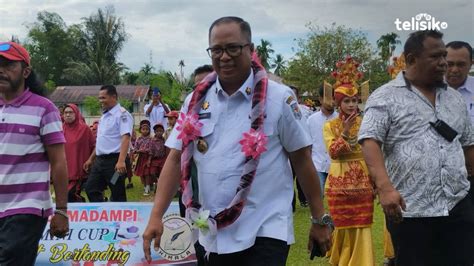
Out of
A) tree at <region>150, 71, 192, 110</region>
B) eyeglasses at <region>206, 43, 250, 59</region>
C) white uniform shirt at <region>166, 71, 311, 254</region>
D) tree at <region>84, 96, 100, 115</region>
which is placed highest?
eyeglasses at <region>206, 43, 250, 59</region>

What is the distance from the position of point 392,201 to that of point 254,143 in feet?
3.18

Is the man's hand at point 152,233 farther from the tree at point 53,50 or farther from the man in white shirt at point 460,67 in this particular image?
the tree at point 53,50

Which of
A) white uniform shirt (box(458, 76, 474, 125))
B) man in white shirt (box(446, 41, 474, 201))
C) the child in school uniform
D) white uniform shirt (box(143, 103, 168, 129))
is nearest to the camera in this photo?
man in white shirt (box(446, 41, 474, 201))

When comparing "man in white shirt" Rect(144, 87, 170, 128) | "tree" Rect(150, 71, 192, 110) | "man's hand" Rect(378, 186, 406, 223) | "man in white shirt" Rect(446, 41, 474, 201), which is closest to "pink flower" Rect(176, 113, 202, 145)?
"man's hand" Rect(378, 186, 406, 223)

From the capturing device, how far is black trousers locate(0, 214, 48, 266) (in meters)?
3.82

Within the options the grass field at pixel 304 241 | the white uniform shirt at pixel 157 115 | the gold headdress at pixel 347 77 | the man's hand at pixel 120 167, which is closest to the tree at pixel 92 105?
the white uniform shirt at pixel 157 115

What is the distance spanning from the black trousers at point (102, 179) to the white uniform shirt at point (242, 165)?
17.2 ft

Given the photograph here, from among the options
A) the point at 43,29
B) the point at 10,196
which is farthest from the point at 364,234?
the point at 43,29

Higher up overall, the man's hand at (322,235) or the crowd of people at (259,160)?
the crowd of people at (259,160)

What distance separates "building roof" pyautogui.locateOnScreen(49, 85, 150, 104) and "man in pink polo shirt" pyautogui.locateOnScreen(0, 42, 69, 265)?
5402 centimetres

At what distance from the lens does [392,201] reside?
343 centimetres

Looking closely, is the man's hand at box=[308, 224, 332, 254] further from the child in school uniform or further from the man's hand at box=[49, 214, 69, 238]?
the child in school uniform

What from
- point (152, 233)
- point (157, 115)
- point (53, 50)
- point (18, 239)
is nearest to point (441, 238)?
point (152, 233)

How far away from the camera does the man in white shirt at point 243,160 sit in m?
3.07
